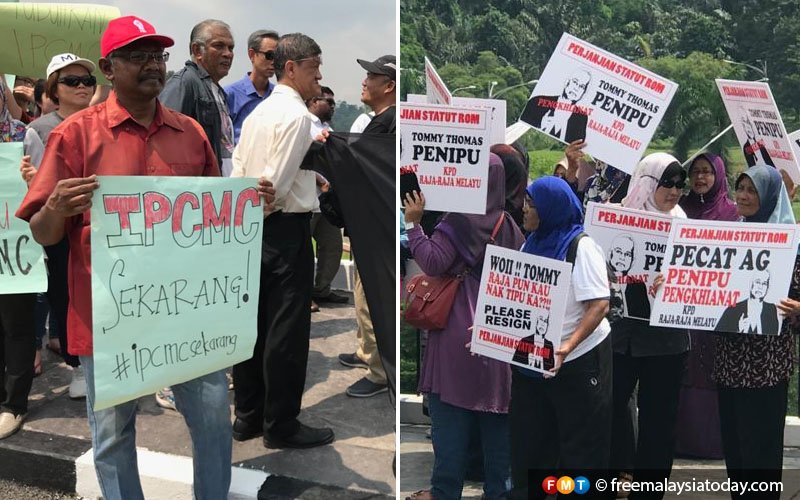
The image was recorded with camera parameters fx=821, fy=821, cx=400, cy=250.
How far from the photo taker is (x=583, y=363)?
294 centimetres

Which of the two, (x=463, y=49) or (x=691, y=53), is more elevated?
(x=691, y=53)

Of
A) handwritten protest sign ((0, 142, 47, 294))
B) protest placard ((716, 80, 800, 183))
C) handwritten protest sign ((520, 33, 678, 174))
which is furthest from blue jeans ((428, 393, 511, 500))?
handwritten protest sign ((0, 142, 47, 294))

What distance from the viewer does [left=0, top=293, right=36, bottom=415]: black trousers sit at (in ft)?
13.4

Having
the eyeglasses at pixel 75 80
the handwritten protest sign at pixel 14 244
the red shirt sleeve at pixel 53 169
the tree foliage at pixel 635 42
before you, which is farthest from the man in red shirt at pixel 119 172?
the tree foliage at pixel 635 42

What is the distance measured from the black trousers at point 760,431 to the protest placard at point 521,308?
0.85m

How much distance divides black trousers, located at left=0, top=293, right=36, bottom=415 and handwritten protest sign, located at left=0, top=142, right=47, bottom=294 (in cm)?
14

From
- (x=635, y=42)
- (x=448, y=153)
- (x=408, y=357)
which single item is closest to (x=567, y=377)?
(x=448, y=153)

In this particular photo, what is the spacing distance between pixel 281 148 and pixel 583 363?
147cm

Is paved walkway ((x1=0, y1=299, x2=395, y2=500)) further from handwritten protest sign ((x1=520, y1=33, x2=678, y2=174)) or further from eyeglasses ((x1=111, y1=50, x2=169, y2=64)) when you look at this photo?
eyeglasses ((x1=111, y1=50, x2=169, y2=64))

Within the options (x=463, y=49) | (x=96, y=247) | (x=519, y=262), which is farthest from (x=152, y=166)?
(x=463, y=49)

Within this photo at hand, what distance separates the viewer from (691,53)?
16.5m

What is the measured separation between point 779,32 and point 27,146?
11756mm

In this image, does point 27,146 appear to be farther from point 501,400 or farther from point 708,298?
point 708,298

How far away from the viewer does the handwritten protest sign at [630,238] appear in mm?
2979
